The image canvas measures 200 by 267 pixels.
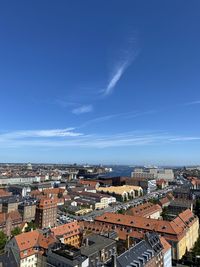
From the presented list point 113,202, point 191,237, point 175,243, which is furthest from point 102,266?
point 113,202

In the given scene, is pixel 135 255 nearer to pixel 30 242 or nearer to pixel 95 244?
pixel 95 244

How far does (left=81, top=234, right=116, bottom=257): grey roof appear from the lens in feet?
182

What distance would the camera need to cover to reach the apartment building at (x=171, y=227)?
67375 millimetres

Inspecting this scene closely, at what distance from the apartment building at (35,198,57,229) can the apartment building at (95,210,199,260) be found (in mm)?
21885

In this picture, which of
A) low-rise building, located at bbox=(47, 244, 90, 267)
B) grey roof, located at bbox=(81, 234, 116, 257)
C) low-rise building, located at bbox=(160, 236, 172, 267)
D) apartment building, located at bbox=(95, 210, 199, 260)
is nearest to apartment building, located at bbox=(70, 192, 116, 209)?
apartment building, located at bbox=(95, 210, 199, 260)

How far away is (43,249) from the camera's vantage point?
59406 millimetres

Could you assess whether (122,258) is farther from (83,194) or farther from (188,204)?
(83,194)

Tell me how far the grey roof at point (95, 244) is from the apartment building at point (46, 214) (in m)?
33.5

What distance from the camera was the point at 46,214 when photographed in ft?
310

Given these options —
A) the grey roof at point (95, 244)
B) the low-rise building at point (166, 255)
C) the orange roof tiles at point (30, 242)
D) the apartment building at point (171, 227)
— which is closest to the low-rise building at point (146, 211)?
the apartment building at point (171, 227)

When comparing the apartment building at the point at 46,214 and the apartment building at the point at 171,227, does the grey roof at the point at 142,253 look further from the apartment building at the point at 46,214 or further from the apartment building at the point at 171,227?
the apartment building at the point at 46,214

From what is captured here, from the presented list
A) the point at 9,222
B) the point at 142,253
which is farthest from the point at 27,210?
the point at 142,253

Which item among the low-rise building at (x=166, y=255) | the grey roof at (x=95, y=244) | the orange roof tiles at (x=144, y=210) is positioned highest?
the orange roof tiles at (x=144, y=210)

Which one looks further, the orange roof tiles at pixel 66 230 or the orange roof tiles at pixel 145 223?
the orange roof tiles at pixel 145 223
